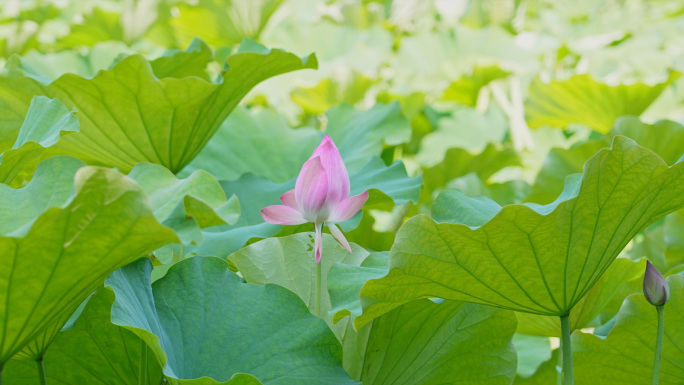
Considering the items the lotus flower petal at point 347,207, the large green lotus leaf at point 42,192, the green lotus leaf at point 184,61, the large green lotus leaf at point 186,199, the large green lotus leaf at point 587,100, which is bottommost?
the large green lotus leaf at point 42,192

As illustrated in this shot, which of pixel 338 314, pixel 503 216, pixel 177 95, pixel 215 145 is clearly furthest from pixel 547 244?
pixel 215 145

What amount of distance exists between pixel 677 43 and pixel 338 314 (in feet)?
10.3

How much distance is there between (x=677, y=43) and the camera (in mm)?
3307

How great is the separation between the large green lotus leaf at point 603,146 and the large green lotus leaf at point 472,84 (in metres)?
0.91

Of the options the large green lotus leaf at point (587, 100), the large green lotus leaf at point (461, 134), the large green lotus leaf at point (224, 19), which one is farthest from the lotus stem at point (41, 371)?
the large green lotus leaf at point (224, 19)

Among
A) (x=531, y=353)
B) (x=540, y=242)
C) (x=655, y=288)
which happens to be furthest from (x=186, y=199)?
(x=531, y=353)

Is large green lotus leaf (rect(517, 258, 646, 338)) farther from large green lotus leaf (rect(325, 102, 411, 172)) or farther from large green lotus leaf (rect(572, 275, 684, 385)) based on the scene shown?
large green lotus leaf (rect(325, 102, 411, 172))

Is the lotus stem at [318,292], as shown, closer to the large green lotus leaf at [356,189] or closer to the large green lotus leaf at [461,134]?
the large green lotus leaf at [356,189]

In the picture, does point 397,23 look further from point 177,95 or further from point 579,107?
point 177,95

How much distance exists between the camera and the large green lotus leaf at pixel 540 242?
2.15ft

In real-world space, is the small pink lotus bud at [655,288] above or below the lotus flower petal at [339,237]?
above

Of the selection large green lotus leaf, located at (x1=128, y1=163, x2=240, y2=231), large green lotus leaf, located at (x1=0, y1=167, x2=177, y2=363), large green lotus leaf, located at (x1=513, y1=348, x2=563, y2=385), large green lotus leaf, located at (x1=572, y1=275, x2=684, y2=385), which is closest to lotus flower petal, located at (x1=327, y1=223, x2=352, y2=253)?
large green lotus leaf, located at (x1=128, y1=163, x2=240, y2=231)

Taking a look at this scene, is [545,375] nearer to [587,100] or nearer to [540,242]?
[540,242]

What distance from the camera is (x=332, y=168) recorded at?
710 mm
